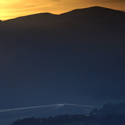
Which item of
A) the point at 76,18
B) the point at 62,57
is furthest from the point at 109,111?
the point at 62,57

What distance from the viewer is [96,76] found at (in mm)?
67875

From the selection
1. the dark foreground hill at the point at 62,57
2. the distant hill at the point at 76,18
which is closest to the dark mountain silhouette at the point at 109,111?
the dark foreground hill at the point at 62,57

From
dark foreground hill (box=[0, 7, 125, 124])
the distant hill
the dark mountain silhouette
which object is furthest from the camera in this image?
the distant hill

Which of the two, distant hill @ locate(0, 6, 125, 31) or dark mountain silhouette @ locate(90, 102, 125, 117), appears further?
distant hill @ locate(0, 6, 125, 31)

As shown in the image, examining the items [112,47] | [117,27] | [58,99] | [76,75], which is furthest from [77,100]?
[117,27]

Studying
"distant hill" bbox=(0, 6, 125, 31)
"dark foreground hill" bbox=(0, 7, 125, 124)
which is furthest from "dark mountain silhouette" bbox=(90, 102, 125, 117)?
"distant hill" bbox=(0, 6, 125, 31)

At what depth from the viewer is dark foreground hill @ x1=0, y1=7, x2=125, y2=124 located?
56.9 metres

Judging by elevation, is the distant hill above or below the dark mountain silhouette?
above

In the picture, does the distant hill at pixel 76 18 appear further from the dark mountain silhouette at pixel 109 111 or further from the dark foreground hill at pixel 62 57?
the dark mountain silhouette at pixel 109 111

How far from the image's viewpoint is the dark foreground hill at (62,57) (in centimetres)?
5691

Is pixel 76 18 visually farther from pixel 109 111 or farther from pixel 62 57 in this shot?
pixel 109 111

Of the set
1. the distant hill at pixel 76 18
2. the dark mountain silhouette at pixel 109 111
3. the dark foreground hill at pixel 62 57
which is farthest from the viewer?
the distant hill at pixel 76 18

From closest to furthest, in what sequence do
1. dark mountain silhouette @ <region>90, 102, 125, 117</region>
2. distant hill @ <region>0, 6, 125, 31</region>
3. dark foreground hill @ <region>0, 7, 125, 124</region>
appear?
dark mountain silhouette @ <region>90, 102, 125, 117</region>
dark foreground hill @ <region>0, 7, 125, 124</region>
distant hill @ <region>0, 6, 125, 31</region>

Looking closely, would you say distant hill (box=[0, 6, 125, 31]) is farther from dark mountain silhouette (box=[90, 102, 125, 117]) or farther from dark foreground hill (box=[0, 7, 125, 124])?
dark mountain silhouette (box=[90, 102, 125, 117])
